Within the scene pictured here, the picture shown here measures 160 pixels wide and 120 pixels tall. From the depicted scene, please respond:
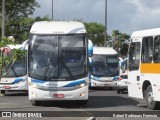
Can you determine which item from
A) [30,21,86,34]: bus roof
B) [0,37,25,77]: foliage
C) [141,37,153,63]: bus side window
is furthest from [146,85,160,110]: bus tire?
[0,37,25,77]: foliage

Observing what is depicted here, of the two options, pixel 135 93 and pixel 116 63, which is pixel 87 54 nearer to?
pixel 135 93

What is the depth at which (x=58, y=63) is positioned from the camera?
22.0m

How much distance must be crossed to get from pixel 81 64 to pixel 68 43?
105cm

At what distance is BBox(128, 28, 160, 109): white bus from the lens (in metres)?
19.7

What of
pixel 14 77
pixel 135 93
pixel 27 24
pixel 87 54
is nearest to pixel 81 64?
pixel 87 54

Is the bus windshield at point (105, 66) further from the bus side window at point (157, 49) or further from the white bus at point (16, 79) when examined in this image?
the bus side window at point (157, 49)

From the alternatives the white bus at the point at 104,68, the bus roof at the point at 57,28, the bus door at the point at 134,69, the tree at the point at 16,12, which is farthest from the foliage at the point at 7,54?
the tree at the point at 16,12

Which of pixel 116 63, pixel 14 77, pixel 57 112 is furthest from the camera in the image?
pixel 116 63

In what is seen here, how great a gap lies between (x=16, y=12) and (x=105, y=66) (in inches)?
937

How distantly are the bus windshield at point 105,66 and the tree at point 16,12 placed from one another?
857 inches

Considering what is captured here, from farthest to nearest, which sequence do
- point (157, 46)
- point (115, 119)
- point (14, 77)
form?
point (14, 77) → point (157, 46) → point (115, 119)

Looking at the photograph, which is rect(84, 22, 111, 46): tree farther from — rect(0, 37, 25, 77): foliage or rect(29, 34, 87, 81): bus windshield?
rect(0, 37, 25, 77): foliage

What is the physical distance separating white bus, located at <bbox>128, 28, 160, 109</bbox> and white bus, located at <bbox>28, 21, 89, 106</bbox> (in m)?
1.94

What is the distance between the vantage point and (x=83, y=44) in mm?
22359
